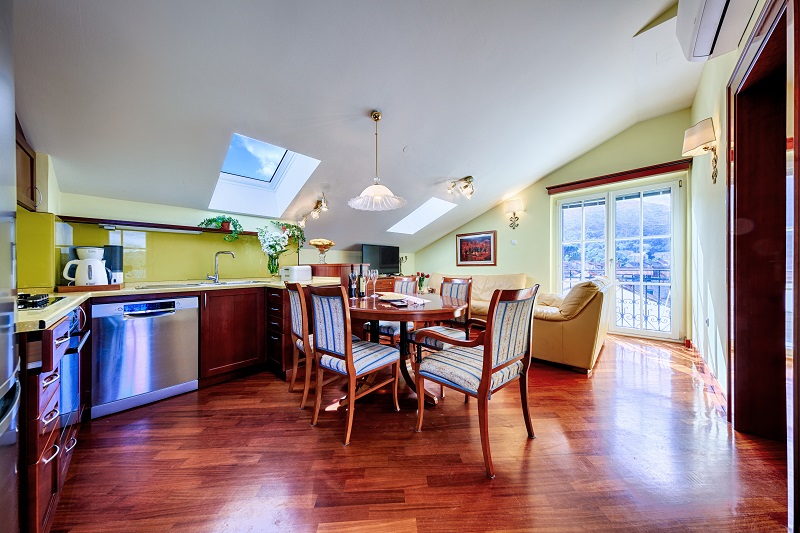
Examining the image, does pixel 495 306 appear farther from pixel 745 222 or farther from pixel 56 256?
pixel 56 256

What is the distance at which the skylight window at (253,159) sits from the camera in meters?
2.89

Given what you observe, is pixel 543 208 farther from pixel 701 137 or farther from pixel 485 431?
pixel 485 431

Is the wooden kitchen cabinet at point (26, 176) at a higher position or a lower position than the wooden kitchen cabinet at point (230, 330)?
higher

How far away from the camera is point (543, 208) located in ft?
15.5

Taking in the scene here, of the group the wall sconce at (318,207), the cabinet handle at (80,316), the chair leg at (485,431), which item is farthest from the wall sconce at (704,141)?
the cabinet handle at (80,316)

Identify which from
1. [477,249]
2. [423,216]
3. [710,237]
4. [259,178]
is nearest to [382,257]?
[423,216]

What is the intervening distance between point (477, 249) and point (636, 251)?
7.92 ft

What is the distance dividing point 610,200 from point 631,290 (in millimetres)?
1361

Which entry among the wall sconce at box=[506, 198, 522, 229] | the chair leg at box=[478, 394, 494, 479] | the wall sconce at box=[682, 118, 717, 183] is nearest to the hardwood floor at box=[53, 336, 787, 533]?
the chair leg at box=[478, 394, 494, 479]

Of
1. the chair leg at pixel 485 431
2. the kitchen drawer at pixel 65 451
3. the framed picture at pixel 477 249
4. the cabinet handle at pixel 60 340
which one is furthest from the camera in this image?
the framed picture at pixel 477 249

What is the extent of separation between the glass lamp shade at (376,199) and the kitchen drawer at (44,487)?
2.06 m

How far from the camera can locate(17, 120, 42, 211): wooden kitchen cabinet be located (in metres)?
1.61

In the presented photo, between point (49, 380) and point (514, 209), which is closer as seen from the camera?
point (49, 380)

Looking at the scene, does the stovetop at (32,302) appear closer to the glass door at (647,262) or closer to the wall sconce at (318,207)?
the wall sconce at (318,207)
